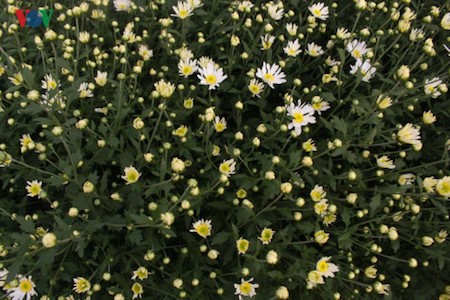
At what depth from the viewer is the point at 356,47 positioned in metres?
3.04

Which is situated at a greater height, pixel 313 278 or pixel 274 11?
pixel 274 11

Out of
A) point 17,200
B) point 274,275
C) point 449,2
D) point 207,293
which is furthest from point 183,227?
point 449,2

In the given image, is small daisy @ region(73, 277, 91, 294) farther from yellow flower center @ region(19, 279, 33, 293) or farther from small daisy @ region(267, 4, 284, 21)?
small daisy @ region(267, 4, 284, 21)

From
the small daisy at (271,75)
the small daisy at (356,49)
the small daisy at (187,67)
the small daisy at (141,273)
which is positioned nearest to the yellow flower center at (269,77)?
the small daisy at (271,75)

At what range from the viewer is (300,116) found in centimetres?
269

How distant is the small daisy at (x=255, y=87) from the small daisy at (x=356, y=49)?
0.74 metres

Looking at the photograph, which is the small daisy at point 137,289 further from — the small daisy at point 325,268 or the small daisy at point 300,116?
the small daisy at point 300,116

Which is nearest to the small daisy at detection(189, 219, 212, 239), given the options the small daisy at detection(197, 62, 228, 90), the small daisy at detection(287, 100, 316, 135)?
the small daisy at detection(287, 100, 316, 135)

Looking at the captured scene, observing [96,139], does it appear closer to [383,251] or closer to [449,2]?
[383,251]

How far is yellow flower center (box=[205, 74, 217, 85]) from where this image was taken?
2.72 metres

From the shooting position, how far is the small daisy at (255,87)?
2.83 m

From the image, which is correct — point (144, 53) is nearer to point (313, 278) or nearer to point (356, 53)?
point (356, 53)

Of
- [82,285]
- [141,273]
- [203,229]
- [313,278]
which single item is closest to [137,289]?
[141,273]

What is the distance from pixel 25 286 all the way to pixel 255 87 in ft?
6.45
